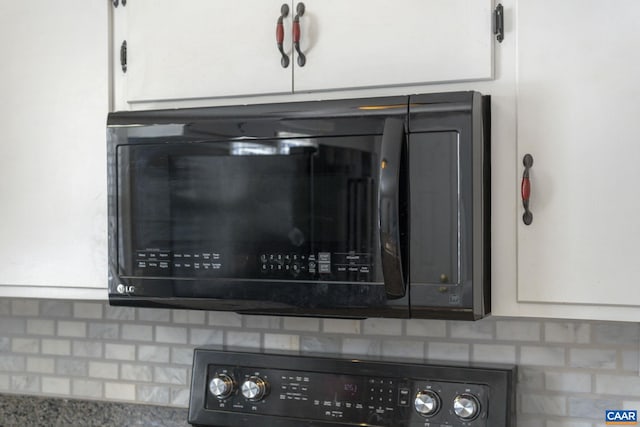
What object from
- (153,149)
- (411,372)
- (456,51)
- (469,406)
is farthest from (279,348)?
(456,51)

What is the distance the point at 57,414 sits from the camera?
222 centimetres

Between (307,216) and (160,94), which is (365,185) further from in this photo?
(160,94)

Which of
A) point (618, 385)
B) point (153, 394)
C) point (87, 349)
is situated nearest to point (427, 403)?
point (618, 385)

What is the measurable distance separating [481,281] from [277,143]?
454mm

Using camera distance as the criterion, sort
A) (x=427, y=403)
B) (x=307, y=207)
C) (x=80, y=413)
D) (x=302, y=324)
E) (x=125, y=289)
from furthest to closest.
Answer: (x=80, y=413) < (x=302, y=324) < (x=427, y=403) < (x=125, y=289) < (x=307, y=207)

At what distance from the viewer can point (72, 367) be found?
2223 mm

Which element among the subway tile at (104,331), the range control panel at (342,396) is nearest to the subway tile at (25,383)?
the subway tile at (104,331)

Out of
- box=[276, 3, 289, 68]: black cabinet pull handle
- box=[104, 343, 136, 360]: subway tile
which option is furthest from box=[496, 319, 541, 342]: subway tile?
box=[104, 343, 136, 360]: subway tile

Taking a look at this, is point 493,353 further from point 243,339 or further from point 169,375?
point 169,375

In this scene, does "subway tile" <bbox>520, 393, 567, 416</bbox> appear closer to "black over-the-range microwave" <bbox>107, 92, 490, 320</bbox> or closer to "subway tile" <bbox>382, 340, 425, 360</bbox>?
"subway tile" <bbox>382, 340, 425, 360</bbox>

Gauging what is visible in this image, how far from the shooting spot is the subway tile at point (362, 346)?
1904 millimetres

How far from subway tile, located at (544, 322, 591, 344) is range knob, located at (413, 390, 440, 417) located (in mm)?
276

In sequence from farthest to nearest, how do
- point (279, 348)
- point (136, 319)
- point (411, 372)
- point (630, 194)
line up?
1. point (136, 319)
2. point (279, 348)
3. point (411, 372)
4. point (630, 194)

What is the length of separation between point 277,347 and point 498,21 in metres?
0.95
